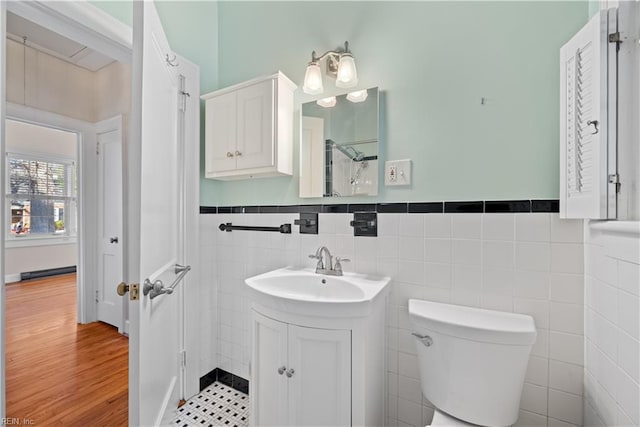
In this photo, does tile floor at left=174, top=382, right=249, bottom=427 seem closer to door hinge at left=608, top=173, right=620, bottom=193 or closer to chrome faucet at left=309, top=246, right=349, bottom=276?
chrome faucet at left=309, top=246, right=349, bottom=276

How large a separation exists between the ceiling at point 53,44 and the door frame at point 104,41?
5.74 feet

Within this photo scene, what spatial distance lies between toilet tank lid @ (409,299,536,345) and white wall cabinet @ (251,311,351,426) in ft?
1.08

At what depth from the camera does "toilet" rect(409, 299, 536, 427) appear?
0.97 meters

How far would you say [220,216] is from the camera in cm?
197

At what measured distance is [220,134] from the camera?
1761 mm

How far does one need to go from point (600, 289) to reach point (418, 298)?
63cm

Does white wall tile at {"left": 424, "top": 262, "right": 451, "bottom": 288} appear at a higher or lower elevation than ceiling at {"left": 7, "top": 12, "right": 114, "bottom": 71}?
lower

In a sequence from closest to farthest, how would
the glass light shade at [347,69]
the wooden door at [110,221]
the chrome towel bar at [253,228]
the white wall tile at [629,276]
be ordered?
the white wall tile at [629,276] < the glass light shade at [347,69] < the chrome towel bar at [253,228] < the wooden door at [110,221]

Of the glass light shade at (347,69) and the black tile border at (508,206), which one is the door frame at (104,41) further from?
the black tile border at (508,206)

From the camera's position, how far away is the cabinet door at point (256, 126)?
1.56 metres

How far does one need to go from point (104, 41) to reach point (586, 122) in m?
2.04

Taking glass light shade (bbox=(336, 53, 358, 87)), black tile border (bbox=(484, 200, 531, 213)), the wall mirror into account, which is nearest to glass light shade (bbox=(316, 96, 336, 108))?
the wall mirror

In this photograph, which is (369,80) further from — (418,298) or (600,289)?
(600,289)

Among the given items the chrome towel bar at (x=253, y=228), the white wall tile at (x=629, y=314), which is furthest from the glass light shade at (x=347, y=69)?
the white wall tile at (x=629, y=314)
